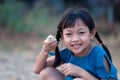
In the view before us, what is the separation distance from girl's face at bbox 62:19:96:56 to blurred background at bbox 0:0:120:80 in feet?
12.2

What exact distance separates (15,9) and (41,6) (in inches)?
69.7

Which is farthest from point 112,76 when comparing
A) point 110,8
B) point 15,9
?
point 110,8

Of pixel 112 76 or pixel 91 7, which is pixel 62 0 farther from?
pixel 112 76

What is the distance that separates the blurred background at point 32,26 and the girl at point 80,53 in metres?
3.61

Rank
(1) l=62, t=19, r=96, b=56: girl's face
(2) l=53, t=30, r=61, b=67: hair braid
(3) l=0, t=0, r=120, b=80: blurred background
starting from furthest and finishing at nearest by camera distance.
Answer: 1. (3) l=0, t=0, r=120, b=80: blurred background
2. (2) l=53, t=30, r=61, b=67: hair braid
3. (1) l=62, t=19, r=96, b=56: girl's face

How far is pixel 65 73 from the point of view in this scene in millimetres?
3629

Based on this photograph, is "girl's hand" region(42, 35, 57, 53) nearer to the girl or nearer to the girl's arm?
the girl

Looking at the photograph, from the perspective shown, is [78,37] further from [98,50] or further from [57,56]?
[57,56]

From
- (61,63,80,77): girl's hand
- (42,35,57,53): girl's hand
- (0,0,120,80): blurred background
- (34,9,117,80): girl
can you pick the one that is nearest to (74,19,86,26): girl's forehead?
(34,9,117,80): girl

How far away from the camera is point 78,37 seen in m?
3.50

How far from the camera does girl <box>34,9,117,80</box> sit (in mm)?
3510

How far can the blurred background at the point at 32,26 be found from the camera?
894 cm

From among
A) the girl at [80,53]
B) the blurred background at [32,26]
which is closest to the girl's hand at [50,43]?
the girl at [80,53]

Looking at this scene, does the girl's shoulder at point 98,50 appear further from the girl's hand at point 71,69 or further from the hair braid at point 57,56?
the hair braid at point 57,56
